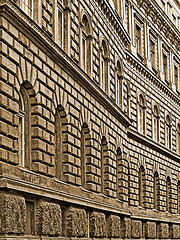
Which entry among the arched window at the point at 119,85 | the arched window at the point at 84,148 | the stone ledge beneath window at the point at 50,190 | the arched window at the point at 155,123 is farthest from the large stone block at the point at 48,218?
the arched window at the point at 155,123

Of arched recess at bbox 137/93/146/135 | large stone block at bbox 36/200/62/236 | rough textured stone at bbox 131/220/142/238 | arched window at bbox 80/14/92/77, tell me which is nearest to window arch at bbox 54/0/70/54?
arched window at bbox 80/14/92/77

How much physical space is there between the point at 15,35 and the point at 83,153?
28.5ft

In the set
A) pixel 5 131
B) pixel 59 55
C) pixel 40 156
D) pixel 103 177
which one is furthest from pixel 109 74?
pixel 5 131

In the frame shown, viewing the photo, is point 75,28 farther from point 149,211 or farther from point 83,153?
point 149,211

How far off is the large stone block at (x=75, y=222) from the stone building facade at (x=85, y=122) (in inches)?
1.3

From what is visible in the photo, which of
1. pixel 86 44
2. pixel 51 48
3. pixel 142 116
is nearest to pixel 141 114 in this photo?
pixel 142 116

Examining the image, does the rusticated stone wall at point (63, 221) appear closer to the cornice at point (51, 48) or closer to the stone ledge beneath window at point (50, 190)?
the stone ledge beneath window at point (50, 190)

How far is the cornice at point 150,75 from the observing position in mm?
39263

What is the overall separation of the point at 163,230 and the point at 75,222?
19.6 metres

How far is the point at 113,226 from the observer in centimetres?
3102

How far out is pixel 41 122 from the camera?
21812 millimetres

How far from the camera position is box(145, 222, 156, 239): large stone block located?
39.5 metres

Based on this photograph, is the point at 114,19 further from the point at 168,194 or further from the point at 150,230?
the point at 168,194

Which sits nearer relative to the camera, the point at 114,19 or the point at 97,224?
the point at 97,224
